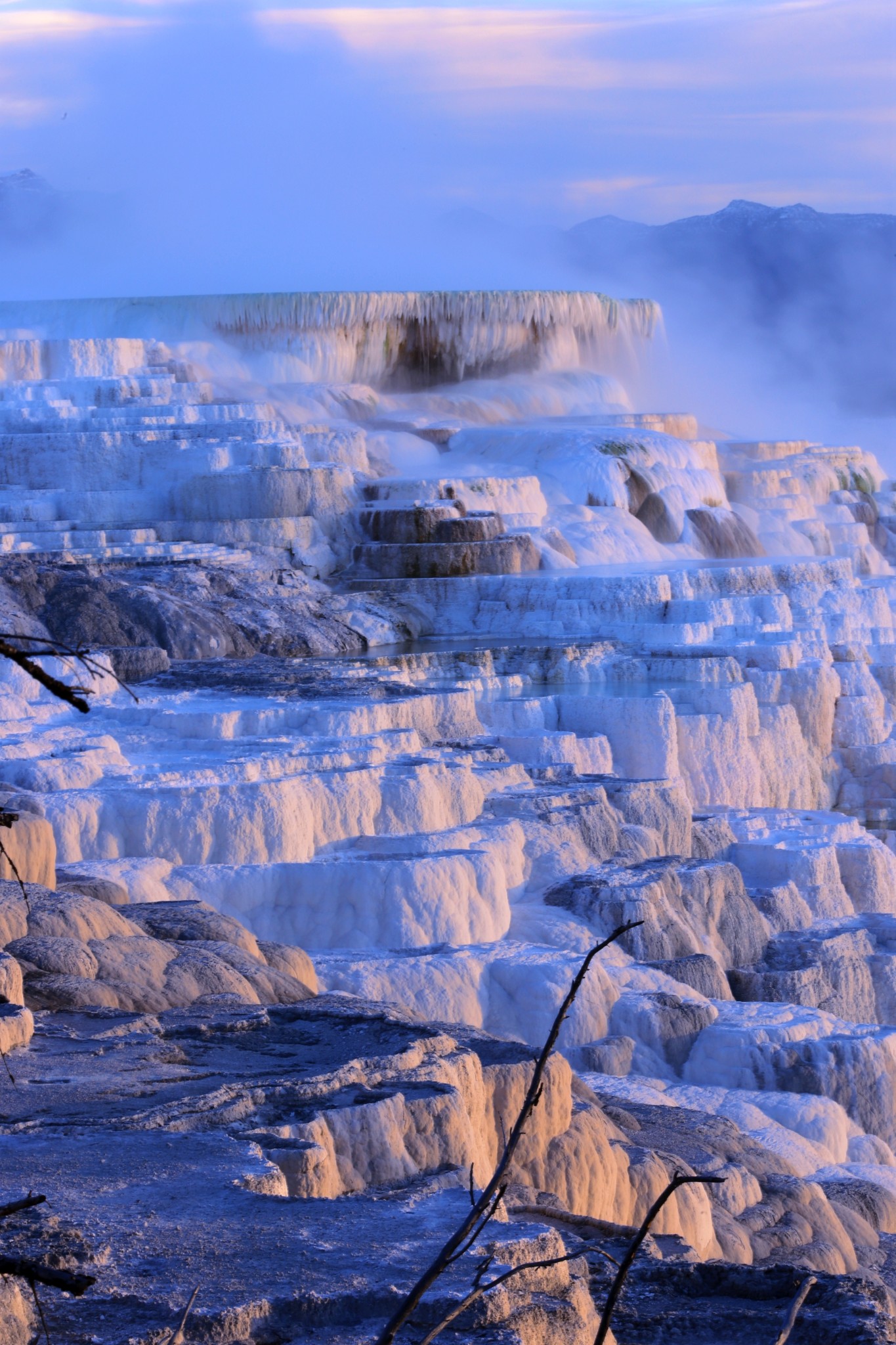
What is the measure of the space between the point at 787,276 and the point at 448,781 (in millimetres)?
43311

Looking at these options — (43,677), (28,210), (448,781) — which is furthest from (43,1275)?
(28,210)

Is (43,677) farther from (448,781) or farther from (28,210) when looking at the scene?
(28,210)

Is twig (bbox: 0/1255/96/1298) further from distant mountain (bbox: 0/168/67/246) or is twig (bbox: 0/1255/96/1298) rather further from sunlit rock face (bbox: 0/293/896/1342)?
distant mountain (bbox: 0/168/67/246)

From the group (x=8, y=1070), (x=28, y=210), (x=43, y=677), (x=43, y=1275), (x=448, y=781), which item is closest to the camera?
(x=43, y=1275)

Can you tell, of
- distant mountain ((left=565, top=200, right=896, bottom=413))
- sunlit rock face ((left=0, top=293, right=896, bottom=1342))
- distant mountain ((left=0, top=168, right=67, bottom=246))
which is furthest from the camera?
distant mountain ((left=565, top=200, right=896, bottom=413))

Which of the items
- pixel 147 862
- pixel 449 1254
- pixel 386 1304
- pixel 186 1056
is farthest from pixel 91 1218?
pixel 147 862

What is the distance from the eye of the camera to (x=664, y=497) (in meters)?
20.1

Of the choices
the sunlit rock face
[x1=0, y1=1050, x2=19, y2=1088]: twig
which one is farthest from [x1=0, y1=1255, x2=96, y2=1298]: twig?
[x1=0, y1=1050, x2=19, y2=1088]: twig

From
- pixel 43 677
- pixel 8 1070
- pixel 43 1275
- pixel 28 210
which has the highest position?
pixel 28 210

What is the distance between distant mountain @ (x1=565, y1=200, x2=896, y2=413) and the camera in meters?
46.7

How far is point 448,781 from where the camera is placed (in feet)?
31.7

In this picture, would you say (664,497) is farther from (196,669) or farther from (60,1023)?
(60,1023)

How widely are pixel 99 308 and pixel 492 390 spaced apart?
5077 mm

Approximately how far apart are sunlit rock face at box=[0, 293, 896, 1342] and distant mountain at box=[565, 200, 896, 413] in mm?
23607
